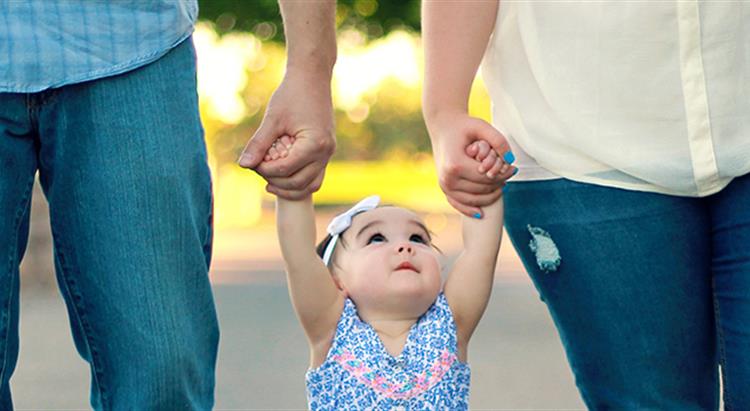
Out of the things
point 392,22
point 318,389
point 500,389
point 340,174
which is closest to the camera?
point 318,389

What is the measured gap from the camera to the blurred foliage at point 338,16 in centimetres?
1531

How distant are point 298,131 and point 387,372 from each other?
605 mm

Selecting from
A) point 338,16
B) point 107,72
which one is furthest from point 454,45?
point 338,16

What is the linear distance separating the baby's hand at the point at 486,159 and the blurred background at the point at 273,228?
4.53 feet

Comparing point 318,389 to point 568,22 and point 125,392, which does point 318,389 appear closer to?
point 125,392

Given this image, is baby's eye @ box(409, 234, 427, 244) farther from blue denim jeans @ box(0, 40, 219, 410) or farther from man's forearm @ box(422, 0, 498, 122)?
blue denim jeans @ box(0, 40, 219, 410)

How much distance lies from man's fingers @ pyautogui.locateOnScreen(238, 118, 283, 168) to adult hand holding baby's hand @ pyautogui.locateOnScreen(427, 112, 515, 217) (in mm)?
311

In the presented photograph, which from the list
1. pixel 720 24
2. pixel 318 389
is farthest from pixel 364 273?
pixel 720 24

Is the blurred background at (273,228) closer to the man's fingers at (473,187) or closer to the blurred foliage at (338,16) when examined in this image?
the blurred foliage at (338,16)

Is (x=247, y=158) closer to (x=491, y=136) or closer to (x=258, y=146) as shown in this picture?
(x=258, y=146)

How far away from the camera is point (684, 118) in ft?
8.13

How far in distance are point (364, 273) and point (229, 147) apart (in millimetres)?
20431

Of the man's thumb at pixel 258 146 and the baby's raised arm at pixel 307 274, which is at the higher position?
the man's thumb at pixel 258 146

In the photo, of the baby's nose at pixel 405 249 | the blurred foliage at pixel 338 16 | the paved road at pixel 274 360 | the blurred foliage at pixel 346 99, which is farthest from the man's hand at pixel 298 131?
the blurred foliage at pixel 338 16
